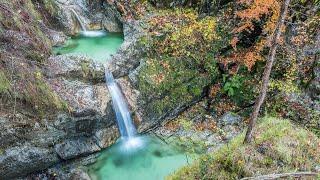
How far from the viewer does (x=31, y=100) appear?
9.89 metres

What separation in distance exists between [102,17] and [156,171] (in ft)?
21.9

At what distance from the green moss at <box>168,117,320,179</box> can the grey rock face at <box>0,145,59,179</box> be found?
436cm

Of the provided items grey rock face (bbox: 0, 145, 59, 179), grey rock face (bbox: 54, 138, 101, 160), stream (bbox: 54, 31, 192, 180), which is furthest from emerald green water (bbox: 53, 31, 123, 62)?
grey rock face (bbox: 0, 145, 59, 179)

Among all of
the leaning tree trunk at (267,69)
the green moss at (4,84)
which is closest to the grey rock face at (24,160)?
the green moss at (4,84)

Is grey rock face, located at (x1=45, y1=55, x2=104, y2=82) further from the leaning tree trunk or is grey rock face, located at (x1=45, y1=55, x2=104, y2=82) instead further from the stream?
the leaning tree trunk

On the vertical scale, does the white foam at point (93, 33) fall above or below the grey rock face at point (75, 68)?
above

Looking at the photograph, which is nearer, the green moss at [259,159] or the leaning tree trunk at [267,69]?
the leaning tree trunk at [267,69]

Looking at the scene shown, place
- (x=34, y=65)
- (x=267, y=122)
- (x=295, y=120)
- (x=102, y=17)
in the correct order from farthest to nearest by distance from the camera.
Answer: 1. (x=102, y=17)
2. (x=295, y=120)
3. (x=34, y=65)
4. (x=267, y=122)

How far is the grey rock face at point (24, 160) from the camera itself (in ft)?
32.0

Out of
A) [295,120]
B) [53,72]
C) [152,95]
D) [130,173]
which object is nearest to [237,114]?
[295,120]

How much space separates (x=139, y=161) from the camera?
36.4ft

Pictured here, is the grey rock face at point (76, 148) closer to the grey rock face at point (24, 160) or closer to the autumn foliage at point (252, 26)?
the grey rock face at point (24, 160)

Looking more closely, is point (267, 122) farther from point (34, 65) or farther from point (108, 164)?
point (34, 65)

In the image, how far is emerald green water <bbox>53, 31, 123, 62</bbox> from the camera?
12.3 meters
